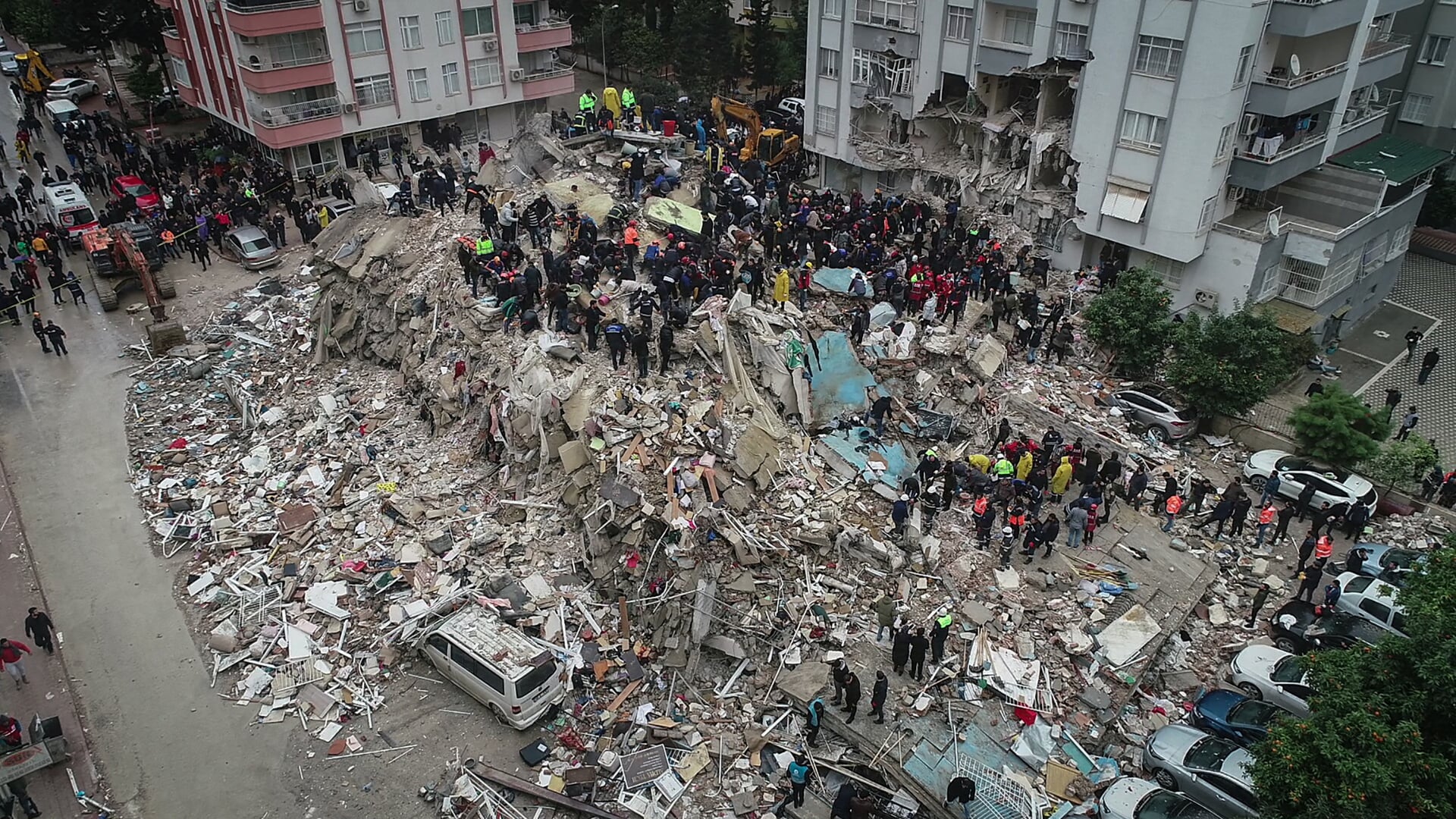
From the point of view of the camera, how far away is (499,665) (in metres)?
16.7

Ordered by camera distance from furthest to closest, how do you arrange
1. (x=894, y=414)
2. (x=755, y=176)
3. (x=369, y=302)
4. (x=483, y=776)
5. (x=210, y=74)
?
(x=210, y=74) → (x=755, y=176) → (x=369, y=302) → (x=894, y=414) → (x=483, y=776)

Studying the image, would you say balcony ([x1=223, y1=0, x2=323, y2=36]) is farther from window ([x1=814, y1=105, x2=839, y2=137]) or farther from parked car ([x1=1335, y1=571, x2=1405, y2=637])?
parked car ([x1=1335, y1=571, x2=1405, y2=637])

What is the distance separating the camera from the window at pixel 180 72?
41.8m

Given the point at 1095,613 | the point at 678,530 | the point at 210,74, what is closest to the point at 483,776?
the point at 678,530

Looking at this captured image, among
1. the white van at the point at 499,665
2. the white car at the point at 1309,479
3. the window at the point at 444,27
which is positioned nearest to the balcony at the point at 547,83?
the window at the point at 444,27

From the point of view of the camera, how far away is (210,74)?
39.7 metres

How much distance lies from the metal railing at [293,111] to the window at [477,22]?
264 inches

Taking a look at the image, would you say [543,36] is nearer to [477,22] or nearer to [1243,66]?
[477,22]

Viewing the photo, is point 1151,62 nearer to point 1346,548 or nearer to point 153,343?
point 1346,548

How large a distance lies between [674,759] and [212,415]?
17444 millimetres

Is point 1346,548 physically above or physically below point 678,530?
below

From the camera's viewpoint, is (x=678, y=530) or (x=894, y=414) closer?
(x=678, y=530)

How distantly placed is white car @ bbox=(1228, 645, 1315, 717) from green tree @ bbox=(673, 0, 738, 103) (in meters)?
38.1

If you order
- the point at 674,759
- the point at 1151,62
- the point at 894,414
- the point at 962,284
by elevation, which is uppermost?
the point at 1151,62
